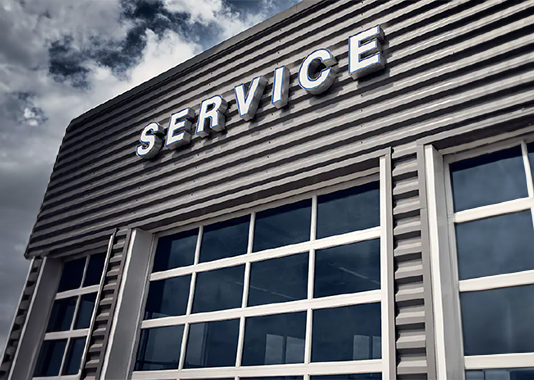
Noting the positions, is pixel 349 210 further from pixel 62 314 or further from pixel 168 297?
pixel 62 314

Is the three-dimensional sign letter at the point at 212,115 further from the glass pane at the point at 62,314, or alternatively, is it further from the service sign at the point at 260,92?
the glass pane at the point at 62,314

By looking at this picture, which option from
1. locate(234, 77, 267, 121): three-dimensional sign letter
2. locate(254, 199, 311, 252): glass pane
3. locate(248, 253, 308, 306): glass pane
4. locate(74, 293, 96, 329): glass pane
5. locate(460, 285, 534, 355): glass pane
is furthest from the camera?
locate(74, 293, 96, 329): glass pane

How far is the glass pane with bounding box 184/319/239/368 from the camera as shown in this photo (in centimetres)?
491

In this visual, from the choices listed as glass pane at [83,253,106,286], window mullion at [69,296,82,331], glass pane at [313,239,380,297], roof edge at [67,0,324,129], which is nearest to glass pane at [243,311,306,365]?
glass pane at [313,239,380,297]

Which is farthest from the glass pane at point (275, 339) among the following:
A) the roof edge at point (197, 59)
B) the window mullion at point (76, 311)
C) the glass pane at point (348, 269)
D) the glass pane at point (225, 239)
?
the roof edge at point (197, 59)

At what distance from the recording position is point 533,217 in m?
3.58

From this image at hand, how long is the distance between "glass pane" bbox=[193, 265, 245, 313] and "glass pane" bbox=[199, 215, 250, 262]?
0.20 m

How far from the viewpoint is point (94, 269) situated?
7.01 m

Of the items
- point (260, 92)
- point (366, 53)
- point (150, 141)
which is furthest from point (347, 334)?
point (150, 141)

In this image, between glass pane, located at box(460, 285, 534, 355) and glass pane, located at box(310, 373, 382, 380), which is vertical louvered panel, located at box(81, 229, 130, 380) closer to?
glass pane, located at box(310, 373, 382, 380)

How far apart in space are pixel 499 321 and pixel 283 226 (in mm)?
2333

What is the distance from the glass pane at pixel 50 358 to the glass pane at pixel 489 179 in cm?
558

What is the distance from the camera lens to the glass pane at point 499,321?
333cm

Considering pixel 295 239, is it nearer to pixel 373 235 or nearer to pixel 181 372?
pixel 373 235
